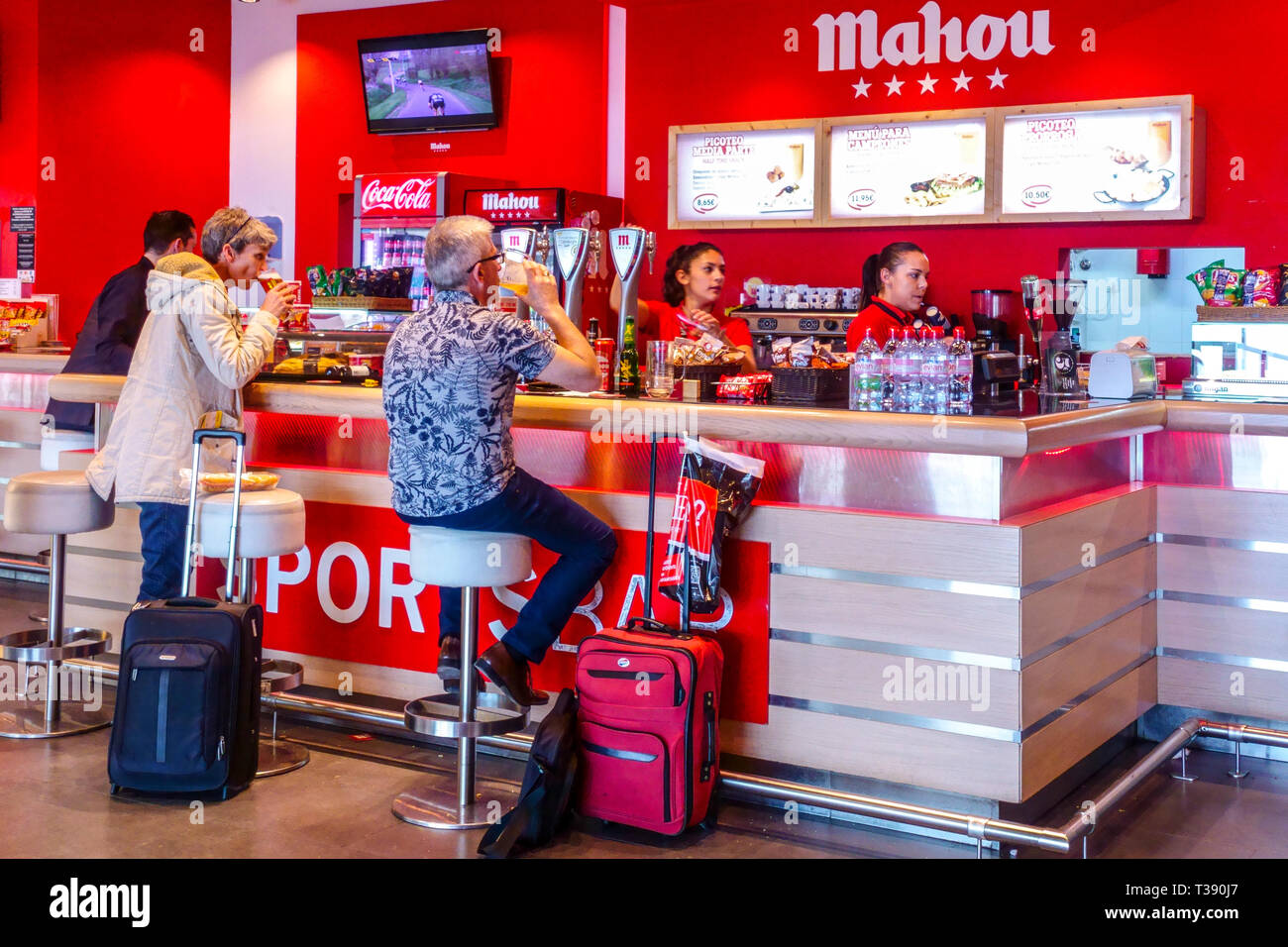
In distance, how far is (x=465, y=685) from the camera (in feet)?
12.2

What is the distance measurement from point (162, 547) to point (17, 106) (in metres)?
6.35

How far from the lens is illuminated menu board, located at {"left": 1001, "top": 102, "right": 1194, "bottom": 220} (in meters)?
6.76

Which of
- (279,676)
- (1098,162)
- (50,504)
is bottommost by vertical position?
(279,676)

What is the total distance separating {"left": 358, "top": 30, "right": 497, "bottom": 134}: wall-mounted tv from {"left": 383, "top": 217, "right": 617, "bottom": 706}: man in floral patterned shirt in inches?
221

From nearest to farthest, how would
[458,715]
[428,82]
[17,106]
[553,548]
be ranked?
[553,548]
[458,715]
[428,82]
[17,106]

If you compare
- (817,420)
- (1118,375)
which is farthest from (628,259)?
(1118,375)

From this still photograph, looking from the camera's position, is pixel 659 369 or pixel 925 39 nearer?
pixel 659 369

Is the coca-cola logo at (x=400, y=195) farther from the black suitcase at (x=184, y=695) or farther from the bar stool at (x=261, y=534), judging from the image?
the black suitcase at (x=184, y=695)

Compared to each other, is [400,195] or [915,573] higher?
[400,195]

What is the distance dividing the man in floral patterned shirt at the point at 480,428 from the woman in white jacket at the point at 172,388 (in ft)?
2.63

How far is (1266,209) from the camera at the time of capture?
6723 mm

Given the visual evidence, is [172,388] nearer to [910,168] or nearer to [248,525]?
[248,525]

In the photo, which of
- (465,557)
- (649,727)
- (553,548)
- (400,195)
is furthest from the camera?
(400,195)
